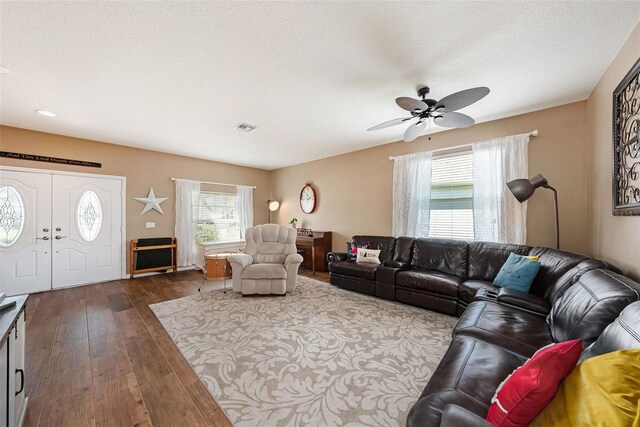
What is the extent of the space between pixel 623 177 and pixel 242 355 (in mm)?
3622

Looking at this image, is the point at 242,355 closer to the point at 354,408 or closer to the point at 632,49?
the point at 354,408

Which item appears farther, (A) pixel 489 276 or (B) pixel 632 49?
(A) pixel 489 276

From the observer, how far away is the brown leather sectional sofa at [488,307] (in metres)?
1.07

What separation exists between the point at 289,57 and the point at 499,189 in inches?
127

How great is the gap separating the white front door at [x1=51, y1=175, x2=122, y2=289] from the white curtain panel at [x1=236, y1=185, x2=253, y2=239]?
98.3 inches

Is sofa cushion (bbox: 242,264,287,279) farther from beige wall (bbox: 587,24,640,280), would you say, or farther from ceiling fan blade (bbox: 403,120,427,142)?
beige wall (bbox: 587,24,640,280)

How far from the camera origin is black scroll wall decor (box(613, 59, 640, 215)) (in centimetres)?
177

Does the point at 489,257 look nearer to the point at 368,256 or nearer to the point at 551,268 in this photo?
the point at 551,268

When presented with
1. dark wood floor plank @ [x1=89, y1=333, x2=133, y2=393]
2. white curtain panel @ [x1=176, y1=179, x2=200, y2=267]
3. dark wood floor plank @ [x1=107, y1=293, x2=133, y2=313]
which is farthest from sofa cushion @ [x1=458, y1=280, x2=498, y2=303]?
white curtain panel @ [x1=176, y1=179, x2=200, y2=267]

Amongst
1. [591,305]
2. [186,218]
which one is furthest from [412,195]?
[186,218]

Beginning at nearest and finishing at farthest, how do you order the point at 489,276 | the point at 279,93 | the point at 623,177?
the point at 623,177, the point at 279,93, the point at 489,276

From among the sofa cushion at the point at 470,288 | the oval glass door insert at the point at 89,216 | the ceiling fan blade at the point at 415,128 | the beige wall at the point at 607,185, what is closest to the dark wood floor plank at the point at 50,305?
the oval glass door insert at the point at 89,216

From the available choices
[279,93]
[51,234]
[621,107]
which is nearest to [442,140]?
[621,107]

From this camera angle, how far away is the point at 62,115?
3.30 m
